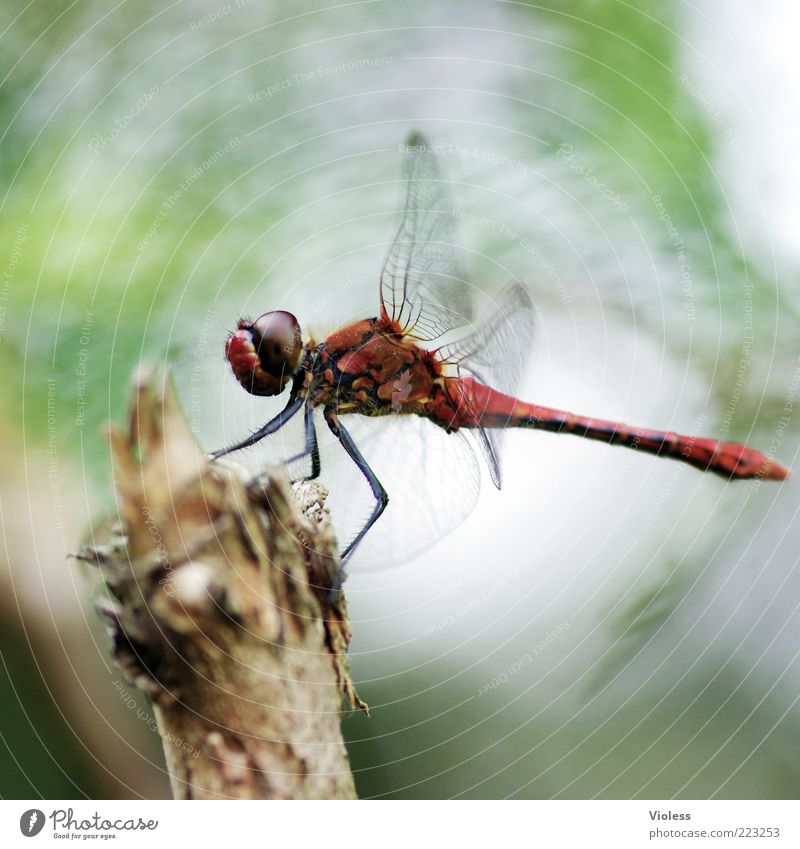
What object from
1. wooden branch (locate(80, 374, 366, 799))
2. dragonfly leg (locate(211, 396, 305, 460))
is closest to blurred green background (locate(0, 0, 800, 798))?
dragonfly leg (locate(211, 396, 305, 460))

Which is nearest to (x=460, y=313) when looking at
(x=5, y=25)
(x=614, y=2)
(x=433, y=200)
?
(x=433, y=200)

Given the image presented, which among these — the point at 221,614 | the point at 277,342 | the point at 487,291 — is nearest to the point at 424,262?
the point at 487,291

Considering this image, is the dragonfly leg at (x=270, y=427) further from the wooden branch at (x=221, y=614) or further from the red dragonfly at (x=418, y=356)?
the wooden branch at (x=221, y=614)

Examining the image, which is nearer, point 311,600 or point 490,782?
point 311,600

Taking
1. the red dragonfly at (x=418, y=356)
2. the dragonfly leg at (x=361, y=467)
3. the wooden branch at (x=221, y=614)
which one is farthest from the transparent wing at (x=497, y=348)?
the wooden branch at (x=221, y=614)

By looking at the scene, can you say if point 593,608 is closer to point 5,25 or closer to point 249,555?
point 249,555

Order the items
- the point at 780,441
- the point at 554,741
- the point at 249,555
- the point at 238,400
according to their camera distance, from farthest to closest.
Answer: the point at 554,741 → the point at 780,441 → the point at 238,400 → the point at 249,555

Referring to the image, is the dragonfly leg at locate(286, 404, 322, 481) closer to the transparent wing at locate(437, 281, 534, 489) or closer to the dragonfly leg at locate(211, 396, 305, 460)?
the dragonfly leg at locate(211, 396, 305, 460)
